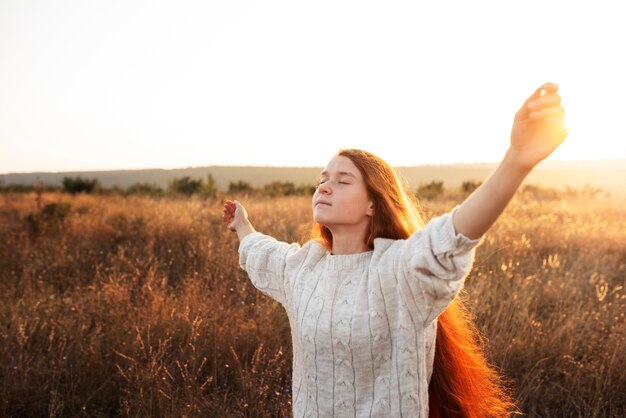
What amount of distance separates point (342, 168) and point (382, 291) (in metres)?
0.53

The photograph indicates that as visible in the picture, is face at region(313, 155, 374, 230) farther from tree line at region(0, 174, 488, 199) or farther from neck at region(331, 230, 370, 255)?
tree line at region(0, 174, 488, 199)

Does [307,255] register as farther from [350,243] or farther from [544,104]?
[544,104]

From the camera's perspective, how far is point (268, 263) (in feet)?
7.98

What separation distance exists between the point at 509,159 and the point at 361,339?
84 cm

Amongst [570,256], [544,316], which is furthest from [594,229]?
[544,316]

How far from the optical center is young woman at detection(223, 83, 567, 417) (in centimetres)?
155

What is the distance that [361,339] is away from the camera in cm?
190

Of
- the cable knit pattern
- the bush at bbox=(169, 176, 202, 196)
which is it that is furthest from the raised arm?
the bush at bbox=(169, 176, 202, 196)

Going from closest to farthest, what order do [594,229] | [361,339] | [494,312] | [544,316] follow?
[361,339] → [494,312] → [544,316] → [594,229]

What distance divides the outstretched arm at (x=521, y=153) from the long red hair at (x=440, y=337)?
2.18 ft

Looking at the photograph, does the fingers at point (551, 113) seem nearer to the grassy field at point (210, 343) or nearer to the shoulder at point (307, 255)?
the shoulder at point (307, 255)

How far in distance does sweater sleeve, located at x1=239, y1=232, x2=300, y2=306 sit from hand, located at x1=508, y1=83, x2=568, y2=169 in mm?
1213

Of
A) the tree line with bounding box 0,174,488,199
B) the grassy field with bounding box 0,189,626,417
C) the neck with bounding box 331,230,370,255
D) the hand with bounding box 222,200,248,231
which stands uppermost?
the hand with bounding box 222,200,248,231

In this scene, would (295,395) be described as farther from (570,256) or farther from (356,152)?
(570,256)
